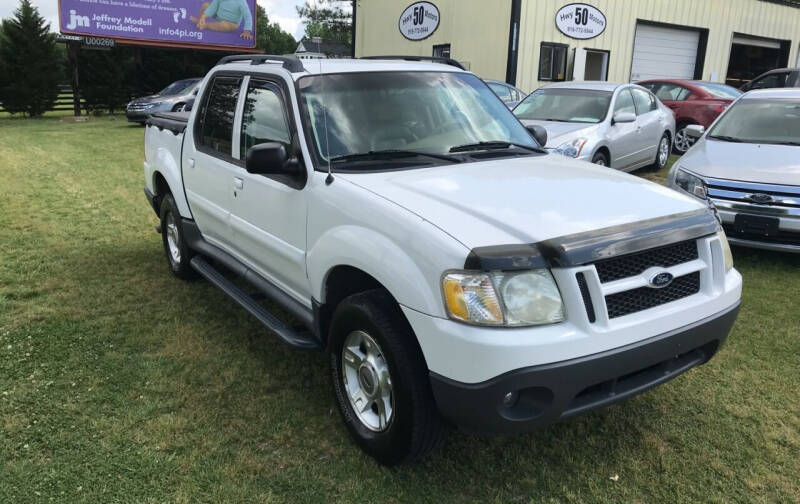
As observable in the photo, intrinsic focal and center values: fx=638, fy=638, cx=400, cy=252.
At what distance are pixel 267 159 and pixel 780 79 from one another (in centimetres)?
1587

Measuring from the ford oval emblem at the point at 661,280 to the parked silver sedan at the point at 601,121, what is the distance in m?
5.57

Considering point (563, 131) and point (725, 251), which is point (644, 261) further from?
point (563, 131)

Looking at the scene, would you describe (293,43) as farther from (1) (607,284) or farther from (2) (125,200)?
(1) (607,284)

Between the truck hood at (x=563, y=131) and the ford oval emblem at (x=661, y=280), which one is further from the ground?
the truck hood at (x=563, y=131)

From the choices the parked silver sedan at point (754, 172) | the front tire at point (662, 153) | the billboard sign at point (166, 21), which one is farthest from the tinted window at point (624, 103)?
the billboard sign at point (166, 21)

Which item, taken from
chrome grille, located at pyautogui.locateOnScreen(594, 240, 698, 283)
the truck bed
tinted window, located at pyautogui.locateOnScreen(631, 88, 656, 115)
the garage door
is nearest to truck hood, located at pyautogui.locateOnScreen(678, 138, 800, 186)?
tinted window, located at pyautogui.locateOnScreen(631, 88, 656, 115)

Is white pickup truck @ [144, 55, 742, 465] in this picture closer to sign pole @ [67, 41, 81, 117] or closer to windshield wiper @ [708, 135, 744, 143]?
windshield wiper @ [708, 135, 744, 143]

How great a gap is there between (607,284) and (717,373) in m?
1.87

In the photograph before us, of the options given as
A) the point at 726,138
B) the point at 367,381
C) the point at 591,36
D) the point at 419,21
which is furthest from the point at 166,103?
the point at 367,381

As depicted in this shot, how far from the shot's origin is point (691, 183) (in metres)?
6.23

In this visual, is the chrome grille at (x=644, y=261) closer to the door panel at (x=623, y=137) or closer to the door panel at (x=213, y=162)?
the door panel at (x=213, y=162)

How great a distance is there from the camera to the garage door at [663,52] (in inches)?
803

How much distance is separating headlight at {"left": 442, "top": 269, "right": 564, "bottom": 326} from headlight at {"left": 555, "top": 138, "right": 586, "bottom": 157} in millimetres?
5843

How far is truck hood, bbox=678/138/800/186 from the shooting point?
5.80 meters
